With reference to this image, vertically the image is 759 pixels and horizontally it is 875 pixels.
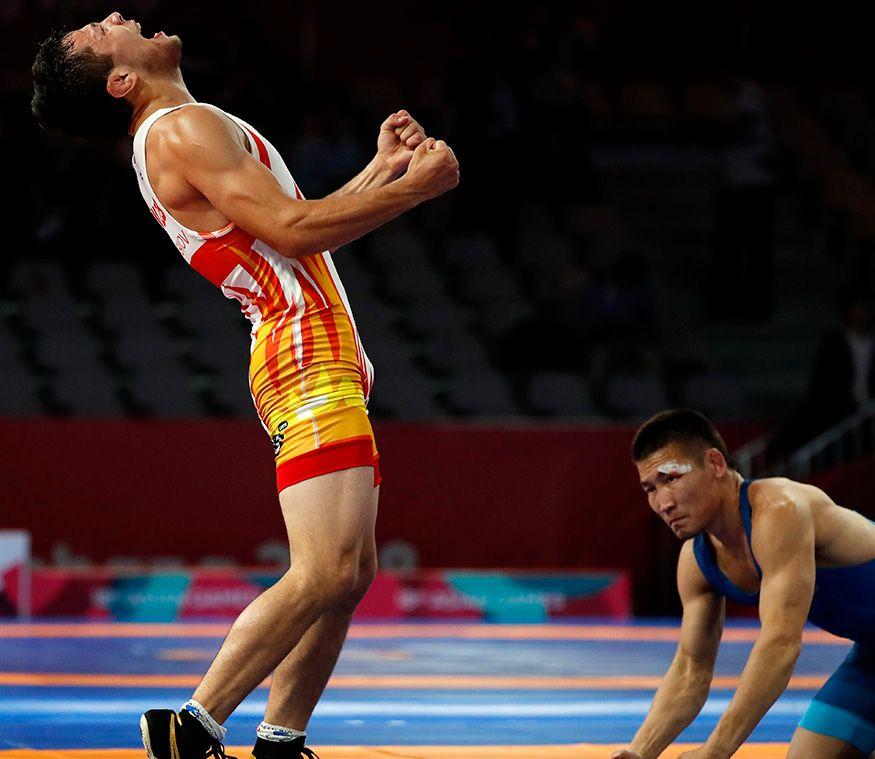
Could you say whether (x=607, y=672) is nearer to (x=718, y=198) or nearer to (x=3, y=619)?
(x=3, y=619)

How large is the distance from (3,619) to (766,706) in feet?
26.8

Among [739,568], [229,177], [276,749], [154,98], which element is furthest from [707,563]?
[154,98]

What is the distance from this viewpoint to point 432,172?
3775 millimetres

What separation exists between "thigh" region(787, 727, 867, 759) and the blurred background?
692 centimetres

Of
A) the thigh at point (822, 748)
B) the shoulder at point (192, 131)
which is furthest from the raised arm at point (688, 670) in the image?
the shoulder at point (192, 131)

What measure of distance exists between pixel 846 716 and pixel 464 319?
8.97m

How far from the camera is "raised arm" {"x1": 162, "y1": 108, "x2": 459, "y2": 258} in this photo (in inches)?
147

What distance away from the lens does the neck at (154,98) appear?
13.1 ft

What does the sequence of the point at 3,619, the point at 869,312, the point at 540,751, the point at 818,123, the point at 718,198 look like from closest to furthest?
the point at 540,751 → the point at 3,619 → the point at 869,312 → the point at 718,198 → the point at 818,123

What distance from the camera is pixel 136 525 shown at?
11.0 meters

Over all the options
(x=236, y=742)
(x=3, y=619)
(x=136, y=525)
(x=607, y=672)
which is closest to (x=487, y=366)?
(x=136, y=525)

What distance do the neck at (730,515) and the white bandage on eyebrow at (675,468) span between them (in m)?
0.11

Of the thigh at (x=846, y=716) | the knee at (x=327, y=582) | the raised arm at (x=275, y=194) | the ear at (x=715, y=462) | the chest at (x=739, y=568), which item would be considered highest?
the raised arm at (x=275, y=194)

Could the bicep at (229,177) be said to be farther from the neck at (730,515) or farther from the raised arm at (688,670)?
the raised arm at (688,670)
